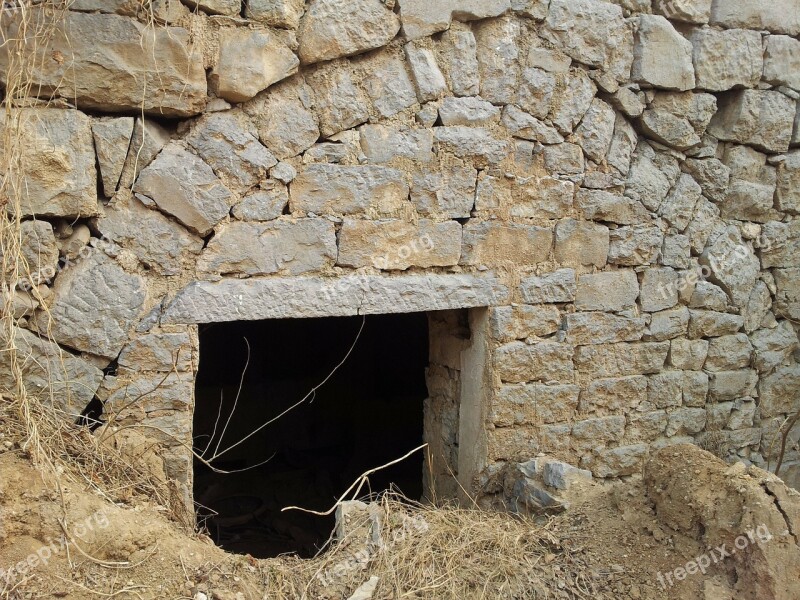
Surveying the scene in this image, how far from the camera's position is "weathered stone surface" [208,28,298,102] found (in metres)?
3.03

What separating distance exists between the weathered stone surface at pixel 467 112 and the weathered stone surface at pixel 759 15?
4.68 feet

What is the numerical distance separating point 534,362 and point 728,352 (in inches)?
51.7

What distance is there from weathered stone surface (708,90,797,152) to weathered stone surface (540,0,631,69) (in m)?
0.77

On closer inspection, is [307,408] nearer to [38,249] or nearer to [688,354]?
[688,354]

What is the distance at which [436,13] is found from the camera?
132 inches

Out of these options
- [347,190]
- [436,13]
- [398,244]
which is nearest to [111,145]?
[347,190]

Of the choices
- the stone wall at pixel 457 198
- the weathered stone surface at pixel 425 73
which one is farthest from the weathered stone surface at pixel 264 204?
the weathered stone surface at pixel 425 73

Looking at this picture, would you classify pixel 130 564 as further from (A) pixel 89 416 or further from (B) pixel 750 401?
(B) pixel 750 401

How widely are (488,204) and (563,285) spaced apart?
0.62 m

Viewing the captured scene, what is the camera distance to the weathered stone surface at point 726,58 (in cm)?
395

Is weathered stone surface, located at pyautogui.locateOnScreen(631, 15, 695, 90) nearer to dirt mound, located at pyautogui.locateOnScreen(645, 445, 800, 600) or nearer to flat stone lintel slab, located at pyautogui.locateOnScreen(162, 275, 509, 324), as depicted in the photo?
flat stone lintel slab, located at pyautogui.locateOnScreen(162, 275, 509, 324)

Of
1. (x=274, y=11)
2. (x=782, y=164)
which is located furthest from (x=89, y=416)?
(x=782, y=164)

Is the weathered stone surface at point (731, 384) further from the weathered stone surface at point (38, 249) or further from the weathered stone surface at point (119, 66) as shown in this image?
the weathered stone surface at point (38, 249)

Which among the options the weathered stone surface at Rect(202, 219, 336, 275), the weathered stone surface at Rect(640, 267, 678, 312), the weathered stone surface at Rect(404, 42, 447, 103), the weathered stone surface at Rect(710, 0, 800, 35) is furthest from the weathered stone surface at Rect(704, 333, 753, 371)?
the weathered stone surface at Rect(202, 219, 336, 275)
